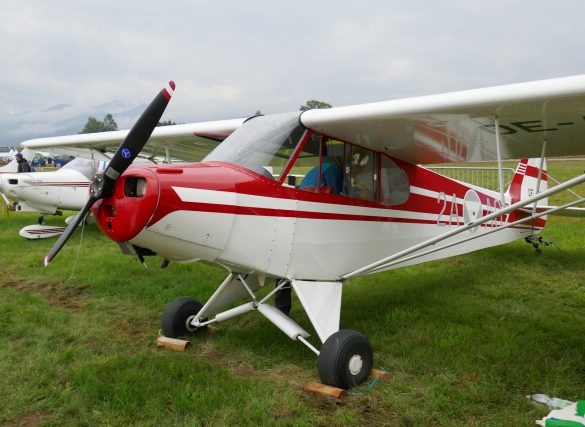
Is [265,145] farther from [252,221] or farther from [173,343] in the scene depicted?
[173,343]

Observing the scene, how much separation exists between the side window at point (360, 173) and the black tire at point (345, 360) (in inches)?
55.3

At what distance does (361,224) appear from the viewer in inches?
180

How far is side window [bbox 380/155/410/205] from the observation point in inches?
Answer: 191

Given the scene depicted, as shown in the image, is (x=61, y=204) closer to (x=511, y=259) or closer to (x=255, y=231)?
(x=255, y=231)

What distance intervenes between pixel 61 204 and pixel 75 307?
20.9 feet

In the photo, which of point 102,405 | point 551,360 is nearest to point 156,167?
point 102,405

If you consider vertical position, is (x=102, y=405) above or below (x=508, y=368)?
below

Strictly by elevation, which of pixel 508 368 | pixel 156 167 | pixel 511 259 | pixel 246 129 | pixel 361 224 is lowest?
pixel 508 368

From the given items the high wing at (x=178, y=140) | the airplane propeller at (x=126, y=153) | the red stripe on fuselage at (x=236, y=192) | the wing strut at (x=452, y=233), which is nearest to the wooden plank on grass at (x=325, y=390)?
the wing strut at (x=452, y=233)

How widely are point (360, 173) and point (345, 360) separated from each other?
73.7 inches

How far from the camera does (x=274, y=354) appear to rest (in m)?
4.20

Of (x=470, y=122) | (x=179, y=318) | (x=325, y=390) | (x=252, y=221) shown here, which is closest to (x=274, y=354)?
(x=325, y=390)

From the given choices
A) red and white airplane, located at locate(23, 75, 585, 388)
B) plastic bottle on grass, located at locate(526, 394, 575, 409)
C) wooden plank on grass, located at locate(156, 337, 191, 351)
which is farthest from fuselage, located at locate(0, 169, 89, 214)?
plastic bottle on grass, located at locate(526, 394, 575, 409)

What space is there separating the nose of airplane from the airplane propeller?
2.3 inches
